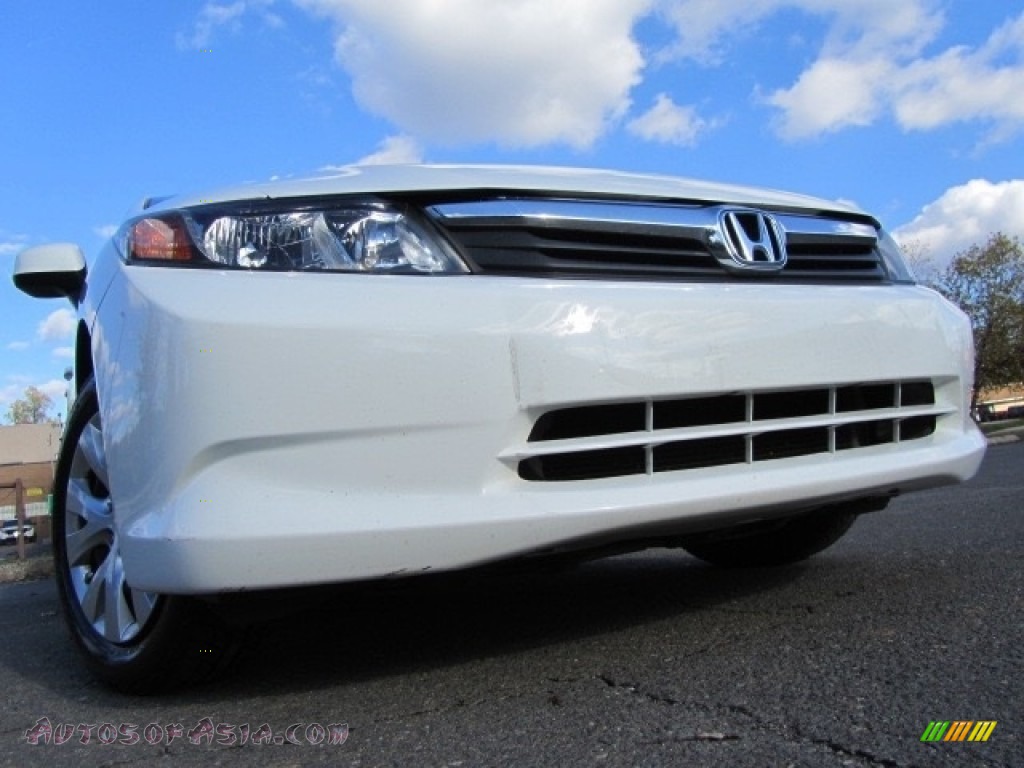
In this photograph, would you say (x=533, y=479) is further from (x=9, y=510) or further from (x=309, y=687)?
(x=9, y=510)

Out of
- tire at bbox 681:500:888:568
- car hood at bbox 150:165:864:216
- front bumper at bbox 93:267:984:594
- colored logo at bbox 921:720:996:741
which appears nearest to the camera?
colored logo at bbox 921:720:996:741

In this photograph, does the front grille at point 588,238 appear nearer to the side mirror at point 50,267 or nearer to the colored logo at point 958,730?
the colored logo at point 958,730

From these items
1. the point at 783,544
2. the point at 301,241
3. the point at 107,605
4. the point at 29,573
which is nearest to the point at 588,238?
the point at 301,241

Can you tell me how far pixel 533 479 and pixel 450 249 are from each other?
20.5 inches

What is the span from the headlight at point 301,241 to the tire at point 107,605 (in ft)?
1.95

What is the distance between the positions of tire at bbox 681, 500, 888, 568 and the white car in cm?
75

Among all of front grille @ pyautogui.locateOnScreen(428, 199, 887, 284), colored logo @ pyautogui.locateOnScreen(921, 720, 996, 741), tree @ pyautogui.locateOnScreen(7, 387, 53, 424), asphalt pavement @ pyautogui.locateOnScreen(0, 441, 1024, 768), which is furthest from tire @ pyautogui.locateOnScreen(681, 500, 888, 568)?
tree @ pyautogui.locateOnScreen(7, 387, 53, 424)

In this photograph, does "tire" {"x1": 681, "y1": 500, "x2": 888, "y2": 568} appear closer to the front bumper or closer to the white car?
the white car

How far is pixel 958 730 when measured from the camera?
1503 millimetres

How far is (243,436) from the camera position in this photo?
1779 mm

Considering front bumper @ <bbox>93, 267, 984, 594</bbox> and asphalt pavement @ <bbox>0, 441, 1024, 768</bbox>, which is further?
front bumper @ <bbox>93, 267, 984, 594</bbox>

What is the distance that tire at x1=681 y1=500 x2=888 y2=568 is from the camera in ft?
10.3

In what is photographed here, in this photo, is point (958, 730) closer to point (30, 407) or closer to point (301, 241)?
point (301, 241)

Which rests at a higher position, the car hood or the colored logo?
the car hood
